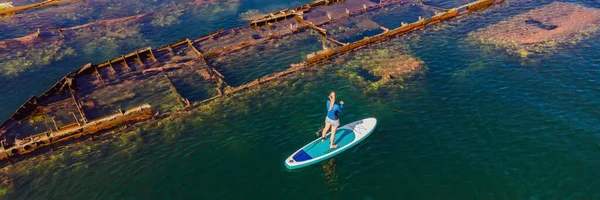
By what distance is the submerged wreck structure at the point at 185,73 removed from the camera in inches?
1181

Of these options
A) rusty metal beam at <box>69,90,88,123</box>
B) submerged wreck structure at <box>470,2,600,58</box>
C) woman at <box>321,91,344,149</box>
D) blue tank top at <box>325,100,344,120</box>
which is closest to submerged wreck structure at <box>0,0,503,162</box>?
rusty metal beam at <box>69,90,88,123</box>

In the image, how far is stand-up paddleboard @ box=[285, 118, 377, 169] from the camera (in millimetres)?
24938

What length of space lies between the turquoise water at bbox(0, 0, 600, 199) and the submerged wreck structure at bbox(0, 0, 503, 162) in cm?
208

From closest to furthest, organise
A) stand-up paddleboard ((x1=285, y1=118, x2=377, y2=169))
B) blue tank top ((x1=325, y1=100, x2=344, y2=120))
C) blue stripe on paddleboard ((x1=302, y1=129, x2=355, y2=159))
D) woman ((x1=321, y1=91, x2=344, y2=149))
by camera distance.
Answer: woman ((x1=321, y1=91, x2=344, y2=149)) → blue tank top ((x1=325, y1=100, x2=344, y2=120)) → stand-up paddleboard ((x1=285, y1=118, x2=377, y2=169)) → blue stripe on paddleboard ((x1=302, y1=129, x2=355, y2=159))

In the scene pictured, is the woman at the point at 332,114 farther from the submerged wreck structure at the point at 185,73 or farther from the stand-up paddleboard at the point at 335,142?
the submerged wreck structure at the point at 185,73

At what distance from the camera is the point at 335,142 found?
2655cm

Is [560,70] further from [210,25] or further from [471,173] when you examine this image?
[210,25]

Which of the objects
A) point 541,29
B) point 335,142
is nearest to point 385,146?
point 335,142

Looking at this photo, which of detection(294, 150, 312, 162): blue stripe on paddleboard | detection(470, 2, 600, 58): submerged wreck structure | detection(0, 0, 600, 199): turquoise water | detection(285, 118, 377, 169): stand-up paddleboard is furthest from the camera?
detection(470, 2, 600, 58): submerged wreck structure

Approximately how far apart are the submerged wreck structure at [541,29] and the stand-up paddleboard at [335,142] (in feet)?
67.9

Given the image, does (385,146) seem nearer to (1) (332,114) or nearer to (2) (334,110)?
(1) (332,114)

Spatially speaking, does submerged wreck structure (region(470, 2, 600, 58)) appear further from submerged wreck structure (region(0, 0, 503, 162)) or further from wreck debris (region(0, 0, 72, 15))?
wreck debris (region(0, 0, 72, 15))

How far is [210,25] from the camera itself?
51.2 meters

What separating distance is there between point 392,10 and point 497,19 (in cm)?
1326
